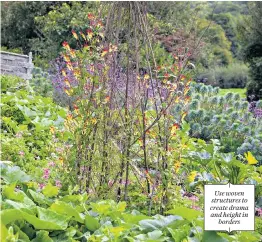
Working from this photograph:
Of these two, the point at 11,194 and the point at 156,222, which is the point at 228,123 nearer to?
the point at 156,222

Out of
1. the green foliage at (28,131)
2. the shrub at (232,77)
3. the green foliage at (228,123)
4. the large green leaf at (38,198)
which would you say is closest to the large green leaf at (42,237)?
the large green leaf at (38,198)

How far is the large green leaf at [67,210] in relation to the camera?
8.71ft

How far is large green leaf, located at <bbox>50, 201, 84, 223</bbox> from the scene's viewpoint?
8.71 ft

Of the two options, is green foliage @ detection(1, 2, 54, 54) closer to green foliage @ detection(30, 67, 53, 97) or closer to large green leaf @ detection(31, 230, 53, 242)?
green foliage @ detection(30, 67, 53, 97)

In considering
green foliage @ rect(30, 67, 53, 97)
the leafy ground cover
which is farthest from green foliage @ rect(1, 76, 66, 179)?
green foliage @ rect(30, 67, 53, 97)

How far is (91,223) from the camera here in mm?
2666

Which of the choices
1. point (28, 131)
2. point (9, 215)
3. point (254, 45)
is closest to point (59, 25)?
point (254, 45)

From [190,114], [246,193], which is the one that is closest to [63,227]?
[246,193]

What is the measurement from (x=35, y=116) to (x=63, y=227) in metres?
3.65

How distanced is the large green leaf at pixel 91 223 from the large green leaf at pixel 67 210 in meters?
0.03

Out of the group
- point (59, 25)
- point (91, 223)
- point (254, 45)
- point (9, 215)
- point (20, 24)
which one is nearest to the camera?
point (9, 215)

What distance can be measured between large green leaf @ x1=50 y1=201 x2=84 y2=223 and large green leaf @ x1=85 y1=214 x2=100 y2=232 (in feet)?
0.10

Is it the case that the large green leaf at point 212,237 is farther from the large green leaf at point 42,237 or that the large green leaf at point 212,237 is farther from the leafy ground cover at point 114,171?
the large green leaf at point 42,237

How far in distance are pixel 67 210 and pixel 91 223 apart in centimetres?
14
